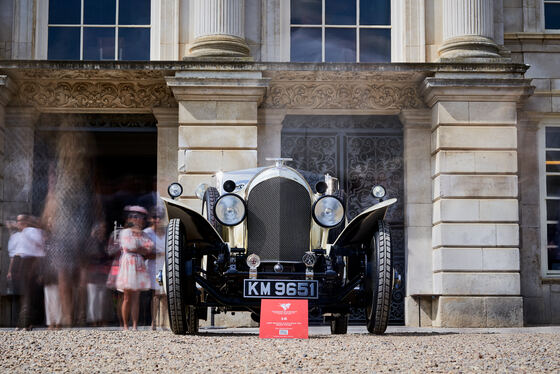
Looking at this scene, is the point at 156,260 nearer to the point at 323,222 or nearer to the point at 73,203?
the point at 73,203

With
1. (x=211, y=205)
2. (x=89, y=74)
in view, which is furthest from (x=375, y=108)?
(x=211, y=205)

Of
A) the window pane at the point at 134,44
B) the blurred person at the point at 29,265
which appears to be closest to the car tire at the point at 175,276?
the blurred person at the point at 29,265

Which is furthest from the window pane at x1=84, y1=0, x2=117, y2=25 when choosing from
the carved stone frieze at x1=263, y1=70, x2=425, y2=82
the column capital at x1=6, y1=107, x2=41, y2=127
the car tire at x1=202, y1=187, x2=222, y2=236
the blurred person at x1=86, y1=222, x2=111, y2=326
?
the car tire at x1=202, y1=187, x2=222, y2=236

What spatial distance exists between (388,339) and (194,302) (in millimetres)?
1895

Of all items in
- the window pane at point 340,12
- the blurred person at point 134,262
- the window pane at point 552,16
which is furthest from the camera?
the window pane at point 552,16

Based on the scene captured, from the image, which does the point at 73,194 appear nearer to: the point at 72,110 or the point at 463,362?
the point at 72,110

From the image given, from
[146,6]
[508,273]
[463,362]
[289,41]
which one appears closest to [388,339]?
[463,362]

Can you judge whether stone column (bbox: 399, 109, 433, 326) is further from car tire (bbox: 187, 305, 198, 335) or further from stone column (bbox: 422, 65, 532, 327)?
car tire (bbox: 187, 305, 198, 335)

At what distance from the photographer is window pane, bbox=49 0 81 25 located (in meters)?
15.7

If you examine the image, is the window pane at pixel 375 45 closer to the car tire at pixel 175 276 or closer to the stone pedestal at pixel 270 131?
the stone pedestal at pixel 270 131

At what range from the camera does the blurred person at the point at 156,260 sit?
12.3m

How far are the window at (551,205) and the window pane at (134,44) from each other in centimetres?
677

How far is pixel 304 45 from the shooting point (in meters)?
15.7

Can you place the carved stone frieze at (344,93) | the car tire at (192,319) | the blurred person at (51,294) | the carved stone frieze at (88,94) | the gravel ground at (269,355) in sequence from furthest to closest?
the carved stone frieze at (88,94) < the carved stone frieze at (344,93) < the blurred person at (51,294) < the car tire at (192,319) < the gravel ground at (269,355)
